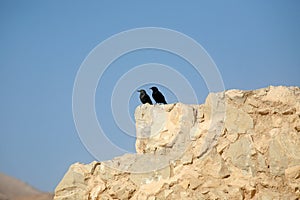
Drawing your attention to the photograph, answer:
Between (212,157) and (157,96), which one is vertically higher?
(157,96)

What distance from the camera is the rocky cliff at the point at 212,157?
9.05m

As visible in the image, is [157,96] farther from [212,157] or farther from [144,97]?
[212,157]

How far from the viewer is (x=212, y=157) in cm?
946

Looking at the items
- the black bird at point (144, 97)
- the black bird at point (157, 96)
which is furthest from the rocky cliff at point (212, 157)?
the black bird at point (157, 96)

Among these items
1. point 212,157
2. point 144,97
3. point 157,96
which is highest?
point 157,96

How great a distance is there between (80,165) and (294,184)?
4.57 meters

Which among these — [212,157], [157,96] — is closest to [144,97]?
[157,96]

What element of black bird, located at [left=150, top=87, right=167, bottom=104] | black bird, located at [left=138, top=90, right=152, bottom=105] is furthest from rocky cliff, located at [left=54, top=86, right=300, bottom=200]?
black bird, located at [left=150, top=87, right=167, bottom=104]

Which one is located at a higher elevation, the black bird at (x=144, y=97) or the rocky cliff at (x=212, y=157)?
the black bird at (x=144, y=97)

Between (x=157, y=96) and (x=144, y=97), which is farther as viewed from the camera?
(x=157, y=96)

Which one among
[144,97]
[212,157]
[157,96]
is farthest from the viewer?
[157,96]

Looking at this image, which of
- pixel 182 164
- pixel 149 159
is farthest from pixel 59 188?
pixel 182 164

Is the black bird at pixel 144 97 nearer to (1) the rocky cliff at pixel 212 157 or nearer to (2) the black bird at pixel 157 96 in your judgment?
(2) the black bird at pixel 157 96

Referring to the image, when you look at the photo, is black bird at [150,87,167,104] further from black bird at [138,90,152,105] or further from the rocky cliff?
the rocky cliff
